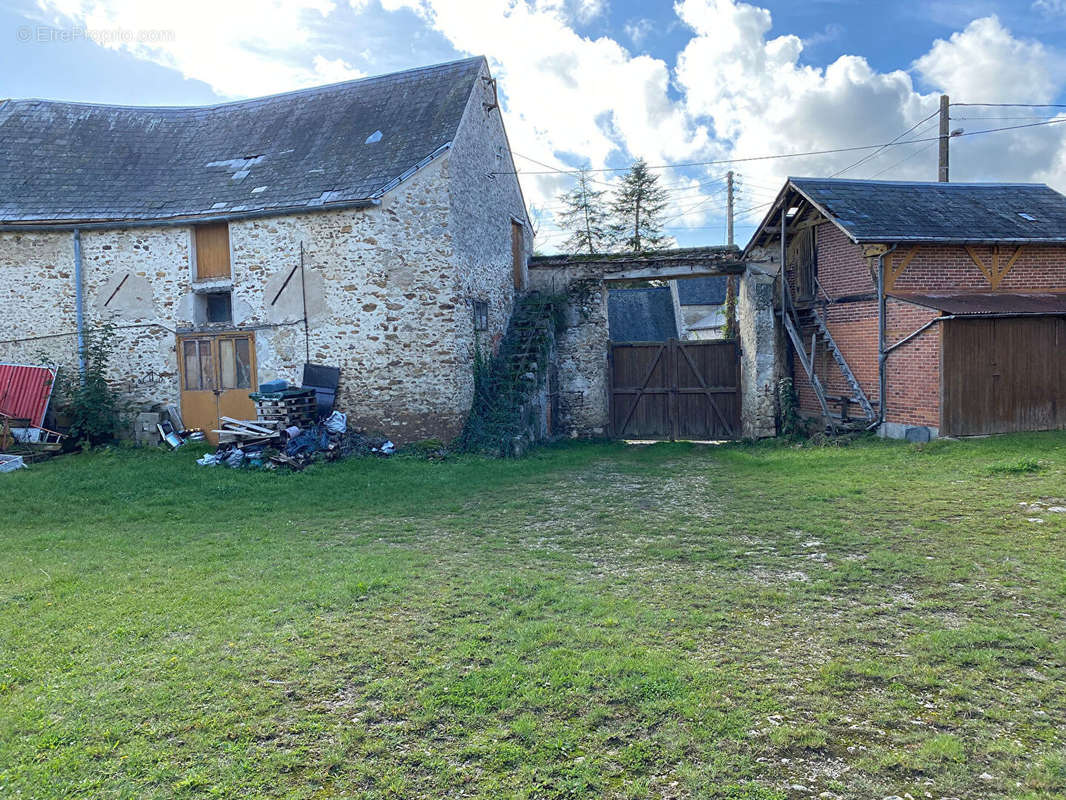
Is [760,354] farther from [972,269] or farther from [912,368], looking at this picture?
[972,269]

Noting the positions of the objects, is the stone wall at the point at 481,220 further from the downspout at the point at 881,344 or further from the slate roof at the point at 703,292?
the slate roof at the point at 703,292

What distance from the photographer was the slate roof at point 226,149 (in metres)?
13.5

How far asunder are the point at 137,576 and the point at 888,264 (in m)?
11.8

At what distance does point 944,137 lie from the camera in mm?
17953

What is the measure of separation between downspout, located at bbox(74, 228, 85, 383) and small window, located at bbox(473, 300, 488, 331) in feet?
24.7

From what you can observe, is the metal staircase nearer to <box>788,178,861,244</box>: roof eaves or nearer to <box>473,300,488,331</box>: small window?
<box>788,178,861,244</box>: roof eaves

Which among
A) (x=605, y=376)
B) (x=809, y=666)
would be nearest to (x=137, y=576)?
(x=809, y=666)

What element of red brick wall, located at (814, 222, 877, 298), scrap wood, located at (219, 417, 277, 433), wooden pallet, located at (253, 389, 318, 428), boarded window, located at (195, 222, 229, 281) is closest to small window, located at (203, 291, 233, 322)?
boarded window, located at (195, 222, 229, 281)

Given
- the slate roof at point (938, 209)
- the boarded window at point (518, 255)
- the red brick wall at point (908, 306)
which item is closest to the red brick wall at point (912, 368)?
the red brick wall at point (908, 306)

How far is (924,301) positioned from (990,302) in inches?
43.4

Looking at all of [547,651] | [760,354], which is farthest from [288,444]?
[760,354]

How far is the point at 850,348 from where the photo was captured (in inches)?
513

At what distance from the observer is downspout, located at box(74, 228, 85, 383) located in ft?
45.1

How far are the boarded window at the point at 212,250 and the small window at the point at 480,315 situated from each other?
4708mm
